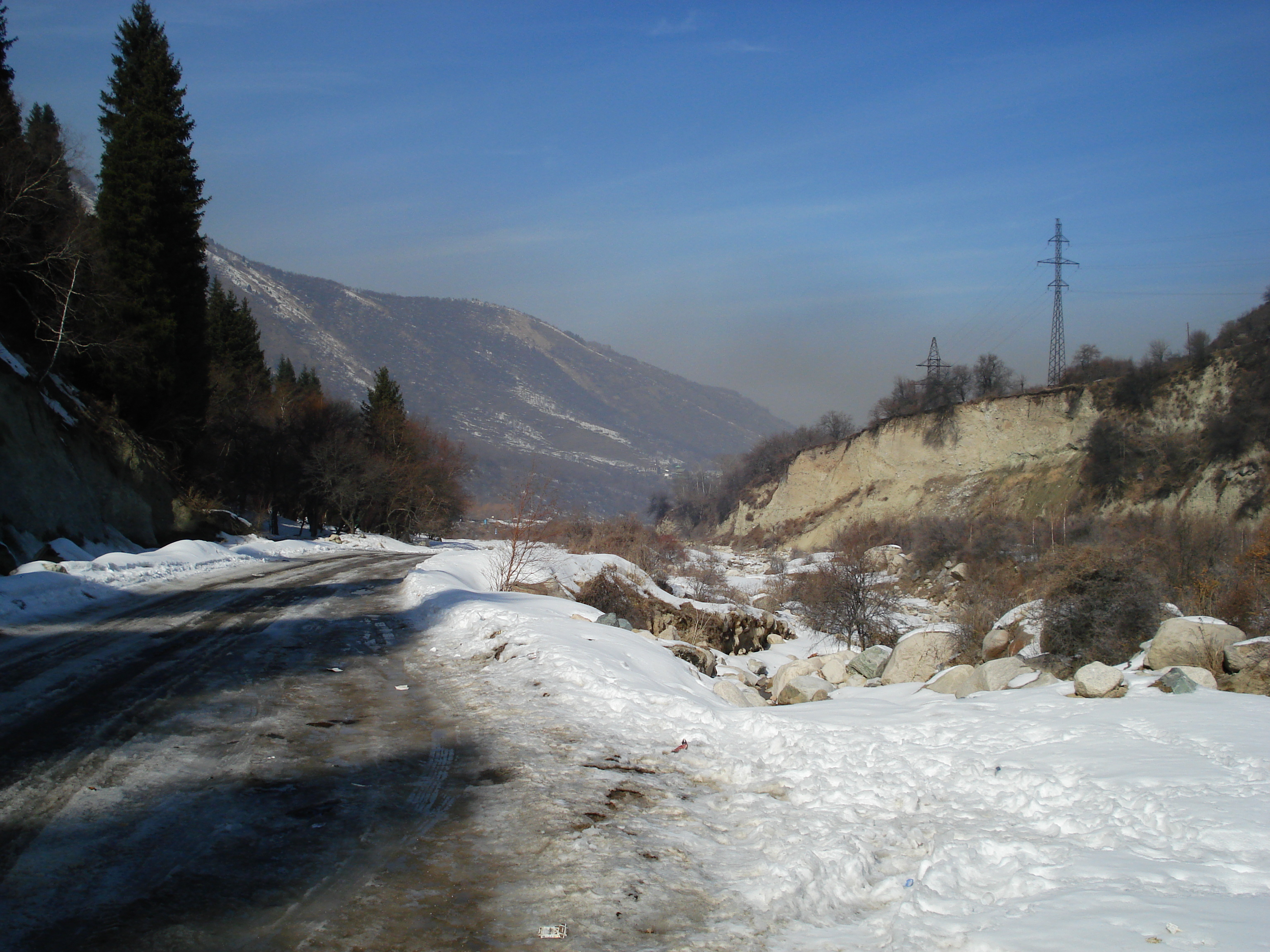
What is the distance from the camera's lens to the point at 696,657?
42.8 ft

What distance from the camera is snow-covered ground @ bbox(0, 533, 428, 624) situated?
36.1 feet

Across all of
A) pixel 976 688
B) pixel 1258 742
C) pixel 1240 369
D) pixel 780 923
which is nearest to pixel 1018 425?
pixel 1240 369

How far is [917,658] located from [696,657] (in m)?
3.71

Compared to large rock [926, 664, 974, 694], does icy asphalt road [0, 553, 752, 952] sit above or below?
above

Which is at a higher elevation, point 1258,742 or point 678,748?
point 1258,742

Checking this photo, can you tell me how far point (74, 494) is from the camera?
19766 mm

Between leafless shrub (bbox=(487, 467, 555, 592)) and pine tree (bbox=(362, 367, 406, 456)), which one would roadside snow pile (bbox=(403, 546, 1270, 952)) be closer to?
leafless shrub (bbox=(487, 467, 555, 592))

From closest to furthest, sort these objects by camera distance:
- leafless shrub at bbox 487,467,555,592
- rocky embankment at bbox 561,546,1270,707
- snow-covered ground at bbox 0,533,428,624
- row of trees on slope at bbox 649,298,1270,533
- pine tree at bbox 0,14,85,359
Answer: rocky embankment at bbox 561,546,1270,707, snow-covered ground at bbox 0,533,428,624, leafless shrub at bbox 487,467,555,592, pine tree at bbox 0,14,85,359, row of trees on slope at bbox 649,298,1270,533

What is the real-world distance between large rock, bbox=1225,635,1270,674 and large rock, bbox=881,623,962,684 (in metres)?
4.70

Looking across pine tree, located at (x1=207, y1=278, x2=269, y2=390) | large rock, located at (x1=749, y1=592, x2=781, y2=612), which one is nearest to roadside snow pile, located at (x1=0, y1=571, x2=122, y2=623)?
large rock, located at (x1=749, y1=592, x2=781, y2=612)

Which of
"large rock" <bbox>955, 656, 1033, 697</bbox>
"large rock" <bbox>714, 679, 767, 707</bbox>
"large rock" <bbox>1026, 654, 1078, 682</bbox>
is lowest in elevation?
"large rock" <bbox>714, 679, 767, 707</bbox>

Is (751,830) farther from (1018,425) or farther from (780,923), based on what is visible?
(1018,425)

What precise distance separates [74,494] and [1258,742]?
23247 mm

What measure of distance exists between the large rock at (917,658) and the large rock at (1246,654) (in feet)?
15.4
